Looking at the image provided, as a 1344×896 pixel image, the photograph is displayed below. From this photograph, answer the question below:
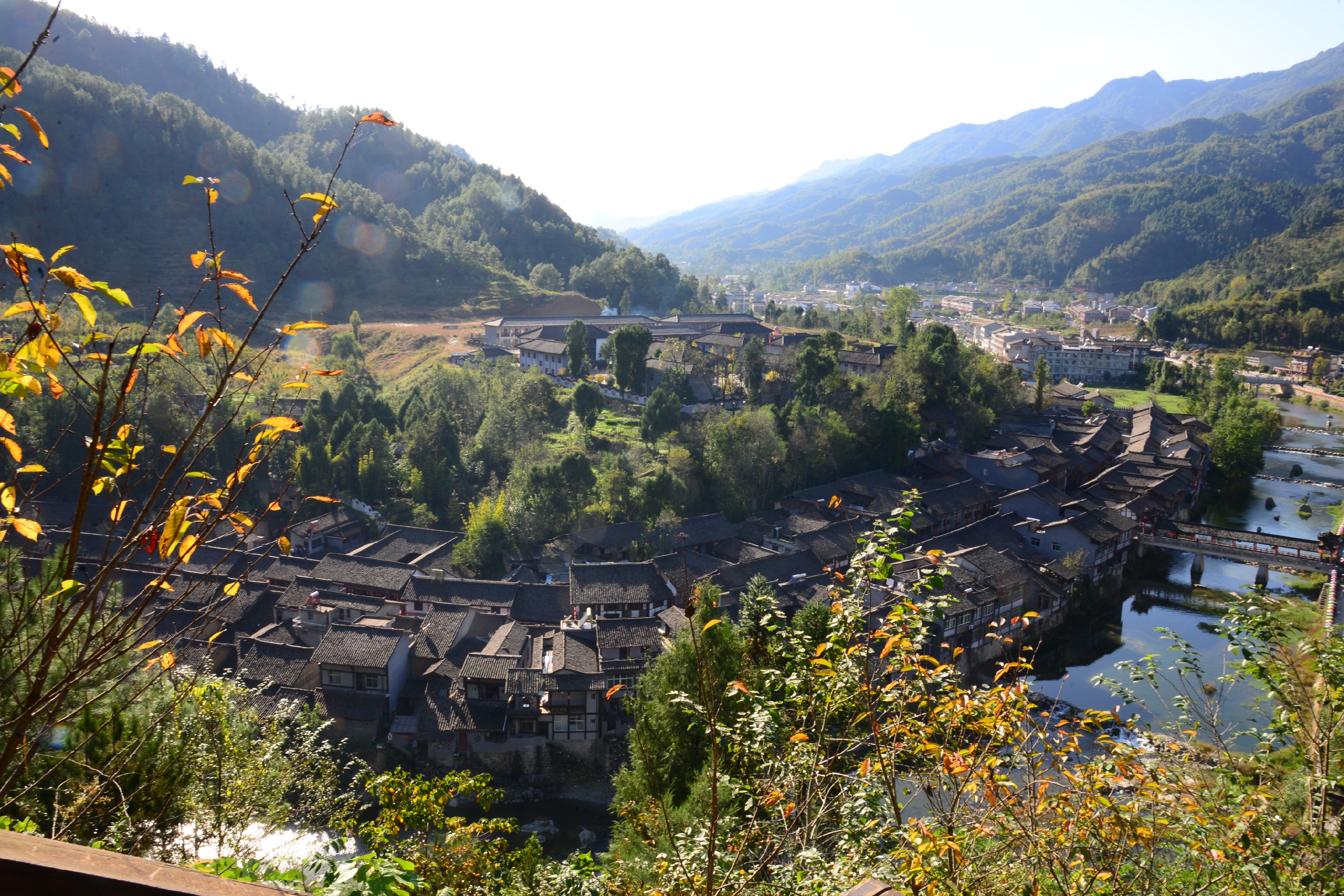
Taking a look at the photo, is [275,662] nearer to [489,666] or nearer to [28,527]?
[489,666]

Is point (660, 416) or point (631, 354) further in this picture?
point (631, 354)

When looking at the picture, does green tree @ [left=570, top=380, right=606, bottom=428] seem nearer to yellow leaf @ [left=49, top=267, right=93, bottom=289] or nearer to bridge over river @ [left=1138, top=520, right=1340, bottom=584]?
bridge over river @ [left=1138, top=520, right=1340, bottom=584]

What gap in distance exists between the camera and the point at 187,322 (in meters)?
1.55

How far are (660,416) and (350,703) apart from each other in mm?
10498

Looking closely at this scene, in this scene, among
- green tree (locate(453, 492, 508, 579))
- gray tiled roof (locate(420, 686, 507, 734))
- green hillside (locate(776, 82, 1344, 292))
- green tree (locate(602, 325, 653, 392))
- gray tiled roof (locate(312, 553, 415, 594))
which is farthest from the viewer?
green hillside (locate(776, 82, 1344, 292))

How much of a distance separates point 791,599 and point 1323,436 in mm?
29698

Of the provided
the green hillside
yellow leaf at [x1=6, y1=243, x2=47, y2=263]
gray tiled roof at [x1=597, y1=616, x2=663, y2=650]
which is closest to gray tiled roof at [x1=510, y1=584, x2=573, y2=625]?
A: gray tiled roof at [x1=597, y1=616, x2=663, y2=650]

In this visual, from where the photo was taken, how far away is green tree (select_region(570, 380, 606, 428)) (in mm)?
20047

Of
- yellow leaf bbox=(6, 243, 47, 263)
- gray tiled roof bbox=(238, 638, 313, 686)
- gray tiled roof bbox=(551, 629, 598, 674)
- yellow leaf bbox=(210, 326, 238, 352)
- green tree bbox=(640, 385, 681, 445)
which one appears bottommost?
gray tiled roof bbox=(238, 638, 313, 686)

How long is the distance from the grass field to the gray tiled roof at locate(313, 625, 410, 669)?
1270 inches

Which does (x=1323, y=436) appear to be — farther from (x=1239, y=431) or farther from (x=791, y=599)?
(x=791, y=599)

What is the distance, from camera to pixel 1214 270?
212ft

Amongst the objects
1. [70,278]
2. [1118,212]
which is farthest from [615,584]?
[1118,212]

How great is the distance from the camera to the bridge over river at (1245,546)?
16641 mm
